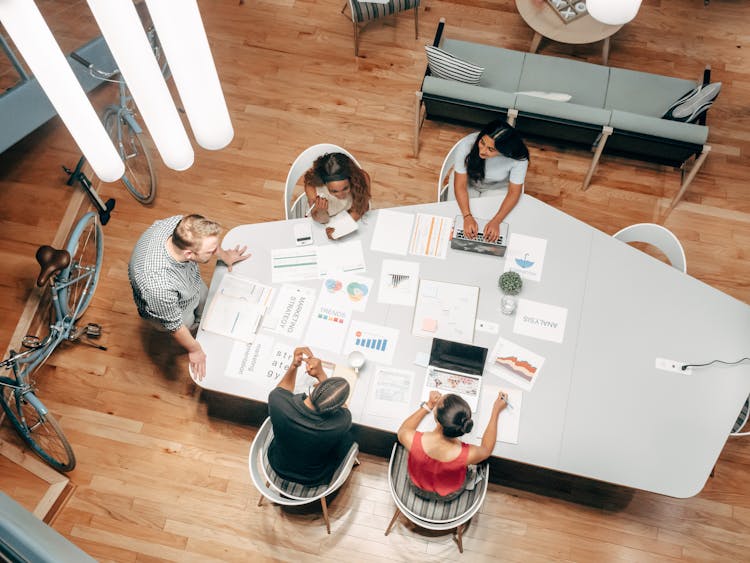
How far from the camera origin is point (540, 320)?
3.12 metres

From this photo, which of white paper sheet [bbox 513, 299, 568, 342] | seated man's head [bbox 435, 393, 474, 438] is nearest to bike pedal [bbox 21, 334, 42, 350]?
seated man's head [bbox 435, 393, 474, 438]

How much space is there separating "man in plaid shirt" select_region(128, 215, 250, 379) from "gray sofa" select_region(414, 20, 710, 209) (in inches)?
81.7

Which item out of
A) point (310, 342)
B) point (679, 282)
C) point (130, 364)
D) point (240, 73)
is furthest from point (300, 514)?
point (240, 73)

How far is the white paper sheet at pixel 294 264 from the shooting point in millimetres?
3268

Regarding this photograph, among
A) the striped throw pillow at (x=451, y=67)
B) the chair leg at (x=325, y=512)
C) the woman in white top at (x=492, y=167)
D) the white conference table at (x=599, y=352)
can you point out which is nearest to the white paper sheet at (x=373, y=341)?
the white conference table at (x=599, y=352)

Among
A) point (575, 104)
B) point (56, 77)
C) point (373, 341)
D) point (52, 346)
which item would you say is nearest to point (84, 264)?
point (52, 346)

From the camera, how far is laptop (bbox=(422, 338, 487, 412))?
2.97 metres

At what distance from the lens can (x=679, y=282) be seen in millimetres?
3189

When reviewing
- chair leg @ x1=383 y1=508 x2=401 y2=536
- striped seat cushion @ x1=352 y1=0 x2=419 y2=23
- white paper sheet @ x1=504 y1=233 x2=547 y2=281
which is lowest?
chair leg @ x1=383 y1=508 x2=401 y2=536

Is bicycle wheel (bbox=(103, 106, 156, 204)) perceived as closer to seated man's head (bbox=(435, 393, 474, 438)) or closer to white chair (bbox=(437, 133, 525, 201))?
white chair (bbox=(437, 133, 525, 201))

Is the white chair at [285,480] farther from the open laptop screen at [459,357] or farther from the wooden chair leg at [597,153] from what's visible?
the wooden chair leg at [597,153]

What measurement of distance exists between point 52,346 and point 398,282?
2.24 metres

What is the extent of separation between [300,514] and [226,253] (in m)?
1.65

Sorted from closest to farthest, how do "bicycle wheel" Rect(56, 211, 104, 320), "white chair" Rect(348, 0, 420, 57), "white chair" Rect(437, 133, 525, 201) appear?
"white chair" Rect(437, 133, 525, 201)
"bicycle wheel" Rect(56, 211, 104, 320)
"white chair" Rect(348, 0, 420, 57)
